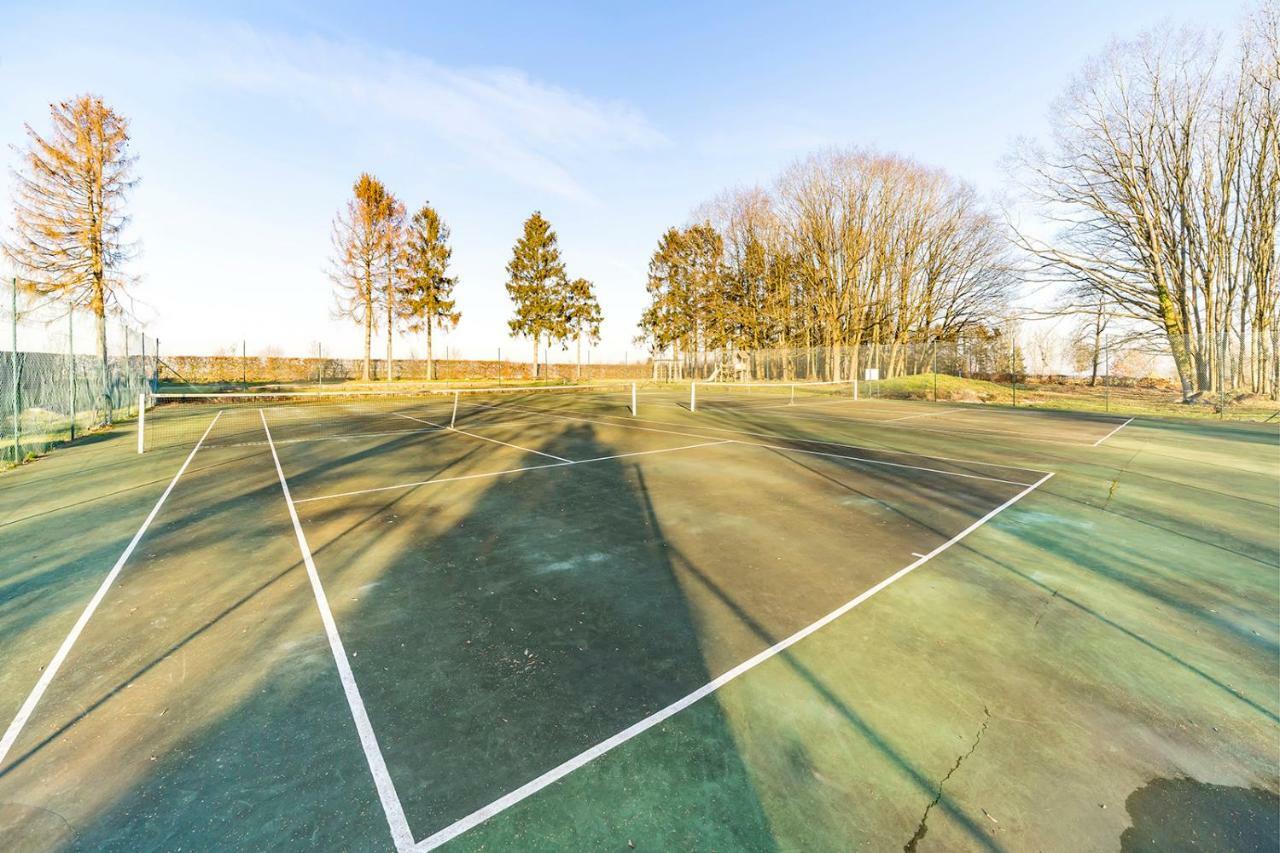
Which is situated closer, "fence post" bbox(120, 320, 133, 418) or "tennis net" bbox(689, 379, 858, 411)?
"fence post" bbox(120, 320, 133, 418)

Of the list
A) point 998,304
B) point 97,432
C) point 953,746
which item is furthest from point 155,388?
point 998,304

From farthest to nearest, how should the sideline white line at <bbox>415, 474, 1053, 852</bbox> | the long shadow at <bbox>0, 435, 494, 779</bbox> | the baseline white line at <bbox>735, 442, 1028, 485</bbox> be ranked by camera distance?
the baseline white line at <bbox>735, 442, 1028, 485</bbox>
the long shadow at <bbox>0, 435, 494, 779</bbox>
the sideline white line at <bbox>415, 474, 1053, 852</bbox>

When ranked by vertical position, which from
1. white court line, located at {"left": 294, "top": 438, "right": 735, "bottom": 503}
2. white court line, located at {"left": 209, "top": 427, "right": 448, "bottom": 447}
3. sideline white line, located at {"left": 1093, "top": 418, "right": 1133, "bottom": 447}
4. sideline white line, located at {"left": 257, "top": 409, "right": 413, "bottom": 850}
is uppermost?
sideline white line, located at {"left": 1093, "top": 418, "right": 1133, "bottom": 447}

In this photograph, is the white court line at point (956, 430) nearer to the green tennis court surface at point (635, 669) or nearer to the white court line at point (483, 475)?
the green tennis court surface at point (635, 669)

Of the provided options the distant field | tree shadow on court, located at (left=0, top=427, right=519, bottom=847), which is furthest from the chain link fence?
the distant field

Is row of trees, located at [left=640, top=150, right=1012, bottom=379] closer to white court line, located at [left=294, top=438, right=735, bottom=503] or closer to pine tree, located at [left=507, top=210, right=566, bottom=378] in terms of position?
pine tree, located at [left=507, top=210, right=566, bottom=378]

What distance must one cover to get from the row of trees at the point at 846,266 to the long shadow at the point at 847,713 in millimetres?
37198

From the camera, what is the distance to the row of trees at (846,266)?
35781mm

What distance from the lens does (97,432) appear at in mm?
15484

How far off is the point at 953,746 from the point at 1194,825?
97 centimetres

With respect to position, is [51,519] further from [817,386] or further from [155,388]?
[817,386]

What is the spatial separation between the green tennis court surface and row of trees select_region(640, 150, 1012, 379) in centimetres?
3300

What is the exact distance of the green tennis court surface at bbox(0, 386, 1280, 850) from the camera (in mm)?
2328

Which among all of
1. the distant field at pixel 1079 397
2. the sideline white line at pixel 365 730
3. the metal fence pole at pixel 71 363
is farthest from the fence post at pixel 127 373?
the distant field at pixel 1079 397
